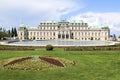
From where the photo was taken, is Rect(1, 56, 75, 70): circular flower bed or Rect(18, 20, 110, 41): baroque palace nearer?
Rect(1, 56, 75, 70): circular flower bed

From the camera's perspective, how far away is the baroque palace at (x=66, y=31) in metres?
158

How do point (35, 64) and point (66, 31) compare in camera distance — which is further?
point (66, 31)

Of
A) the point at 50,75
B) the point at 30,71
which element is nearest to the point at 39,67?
the point at 30,71

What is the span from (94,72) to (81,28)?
14295 cm

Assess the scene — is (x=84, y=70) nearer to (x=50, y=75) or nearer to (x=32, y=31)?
(x=50, y=75)

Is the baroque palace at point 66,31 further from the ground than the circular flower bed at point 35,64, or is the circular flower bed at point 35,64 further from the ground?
the baroque palace at point 66,31

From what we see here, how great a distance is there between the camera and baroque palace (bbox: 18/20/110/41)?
15775 cm

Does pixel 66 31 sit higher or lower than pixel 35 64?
higher

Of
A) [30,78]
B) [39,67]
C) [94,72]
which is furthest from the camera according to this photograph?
[39,67]

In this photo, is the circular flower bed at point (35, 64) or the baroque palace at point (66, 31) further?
the baroque palace at point (66, 31)

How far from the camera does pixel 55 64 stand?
21938 mm

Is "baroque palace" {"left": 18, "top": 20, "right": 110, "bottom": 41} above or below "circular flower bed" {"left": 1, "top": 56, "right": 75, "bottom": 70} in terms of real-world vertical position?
above

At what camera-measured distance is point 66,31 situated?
15638 centimetres

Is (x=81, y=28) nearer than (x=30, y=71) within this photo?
No
